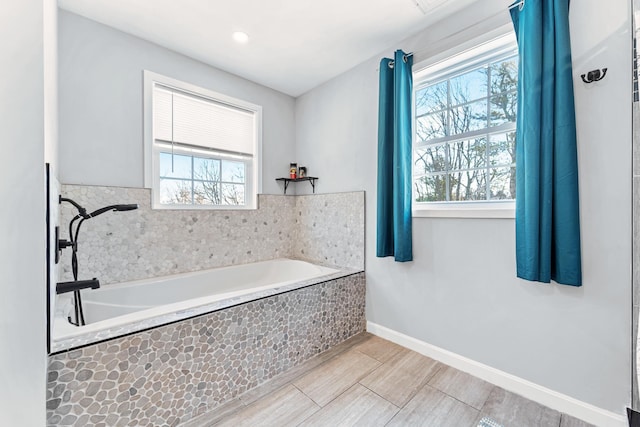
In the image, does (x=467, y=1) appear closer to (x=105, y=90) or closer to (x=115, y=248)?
(x=105, y=90)

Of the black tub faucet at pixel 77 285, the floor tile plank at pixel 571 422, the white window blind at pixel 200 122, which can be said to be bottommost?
the floor tile plank at pixel 571 422

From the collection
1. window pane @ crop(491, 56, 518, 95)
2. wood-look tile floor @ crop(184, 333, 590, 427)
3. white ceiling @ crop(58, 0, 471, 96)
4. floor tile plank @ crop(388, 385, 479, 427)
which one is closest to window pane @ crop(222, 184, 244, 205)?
white ceiling @ crop(58, 0, 471, 96)

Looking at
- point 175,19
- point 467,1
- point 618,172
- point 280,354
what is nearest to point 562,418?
point 618,172

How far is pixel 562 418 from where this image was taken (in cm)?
144

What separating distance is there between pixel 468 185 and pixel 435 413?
4.80ft

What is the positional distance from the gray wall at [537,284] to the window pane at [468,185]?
0.20 meters

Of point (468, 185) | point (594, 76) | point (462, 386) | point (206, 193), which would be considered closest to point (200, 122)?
point (206, 193)

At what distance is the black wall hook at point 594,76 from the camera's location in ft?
Result: 4.41

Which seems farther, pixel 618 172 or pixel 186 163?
pixel 186 163

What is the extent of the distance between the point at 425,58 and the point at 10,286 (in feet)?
8.20

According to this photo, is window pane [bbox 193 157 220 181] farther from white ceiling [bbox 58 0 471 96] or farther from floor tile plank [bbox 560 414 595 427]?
floor tile plank [bbox 560 414 595 427]

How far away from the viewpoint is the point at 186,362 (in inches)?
55.9

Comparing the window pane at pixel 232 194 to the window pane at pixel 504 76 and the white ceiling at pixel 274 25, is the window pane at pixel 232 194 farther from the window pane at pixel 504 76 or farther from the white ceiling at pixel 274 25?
the window pane at pixel 504 76

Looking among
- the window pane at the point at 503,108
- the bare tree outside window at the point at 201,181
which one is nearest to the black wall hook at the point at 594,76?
the window pane at the point at 503,108
